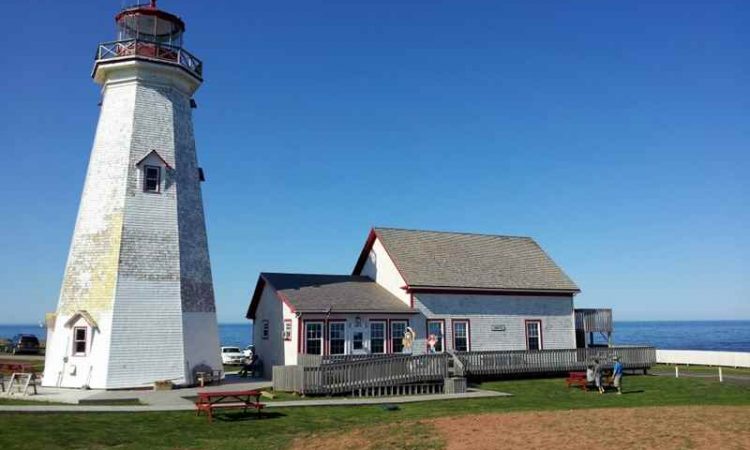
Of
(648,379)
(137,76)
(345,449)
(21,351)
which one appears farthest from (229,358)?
(345,449)

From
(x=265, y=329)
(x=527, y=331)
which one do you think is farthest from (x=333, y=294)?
(x=527, y=331)

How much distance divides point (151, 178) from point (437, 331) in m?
14.8

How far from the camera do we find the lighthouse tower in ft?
75.3

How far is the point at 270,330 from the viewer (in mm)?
28750

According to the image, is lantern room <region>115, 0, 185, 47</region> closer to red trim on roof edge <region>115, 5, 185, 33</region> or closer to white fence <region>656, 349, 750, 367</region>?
red trim on roof edge <region>115, 5, 185, 33</region>

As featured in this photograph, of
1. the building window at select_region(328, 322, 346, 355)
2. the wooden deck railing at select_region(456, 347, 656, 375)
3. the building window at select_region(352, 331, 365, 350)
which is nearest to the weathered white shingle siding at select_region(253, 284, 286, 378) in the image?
the building window at select_region(328, 322, 346, 355)

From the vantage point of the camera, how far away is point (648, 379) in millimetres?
28109

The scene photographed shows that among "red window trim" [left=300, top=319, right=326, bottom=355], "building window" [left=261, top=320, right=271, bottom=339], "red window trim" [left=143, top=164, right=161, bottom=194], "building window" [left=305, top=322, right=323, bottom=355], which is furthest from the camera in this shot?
"building window" [left=261, top=320, right=271, bottom=339]

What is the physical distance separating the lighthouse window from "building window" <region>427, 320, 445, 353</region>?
14.9m

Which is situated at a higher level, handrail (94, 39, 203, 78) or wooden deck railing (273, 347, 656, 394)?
handrail (94, 39, 203, 78)

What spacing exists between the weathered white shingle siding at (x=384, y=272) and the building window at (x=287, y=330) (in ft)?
18.9

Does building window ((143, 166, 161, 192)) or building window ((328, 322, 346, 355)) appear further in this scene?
building window ((328, 322, 346, 355))

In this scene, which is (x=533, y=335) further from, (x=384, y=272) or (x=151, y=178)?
(x=151, y=178)

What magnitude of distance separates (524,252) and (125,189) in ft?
72.2
